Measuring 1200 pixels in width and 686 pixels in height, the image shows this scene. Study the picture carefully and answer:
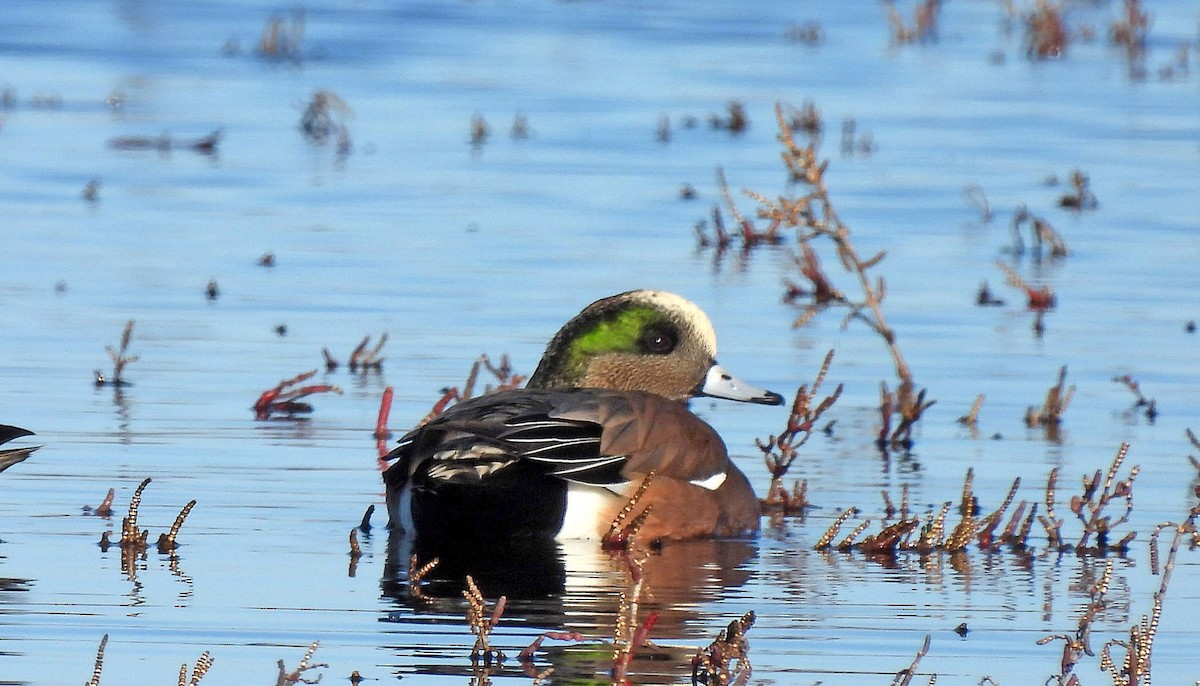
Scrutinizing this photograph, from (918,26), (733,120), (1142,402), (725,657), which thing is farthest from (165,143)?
(725,657)

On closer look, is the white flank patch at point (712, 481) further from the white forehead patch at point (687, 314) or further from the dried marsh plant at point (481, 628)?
the dried marsh plant at point (481, 628)

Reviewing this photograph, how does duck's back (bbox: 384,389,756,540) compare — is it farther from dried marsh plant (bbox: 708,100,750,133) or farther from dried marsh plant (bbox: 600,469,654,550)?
dried marsh plant (bbox: 708,100,750,133)

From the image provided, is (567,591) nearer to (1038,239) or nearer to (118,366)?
(118,366)

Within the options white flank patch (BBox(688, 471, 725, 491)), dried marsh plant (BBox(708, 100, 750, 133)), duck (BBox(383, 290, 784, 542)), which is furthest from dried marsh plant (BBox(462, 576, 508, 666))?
dried marsh plant (BBox(708, 100, 750, 133))

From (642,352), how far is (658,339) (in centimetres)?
7

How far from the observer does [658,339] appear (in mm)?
7945

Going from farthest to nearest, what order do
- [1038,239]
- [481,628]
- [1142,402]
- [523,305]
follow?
[1038,239]
[523,305]
[1142,402]
[481,628]

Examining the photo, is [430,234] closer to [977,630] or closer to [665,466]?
[665,466]

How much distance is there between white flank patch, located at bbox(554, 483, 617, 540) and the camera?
6.81m

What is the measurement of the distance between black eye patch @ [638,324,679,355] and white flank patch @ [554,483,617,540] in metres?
1.15

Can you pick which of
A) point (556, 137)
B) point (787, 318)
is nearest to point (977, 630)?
point (787, 318)

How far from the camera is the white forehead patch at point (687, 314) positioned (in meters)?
7.94

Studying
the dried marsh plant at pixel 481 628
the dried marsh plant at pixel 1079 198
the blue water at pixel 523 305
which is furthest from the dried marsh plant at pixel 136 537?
the dried marsh plant at pixel 1079 198

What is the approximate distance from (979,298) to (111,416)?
4633 mm
